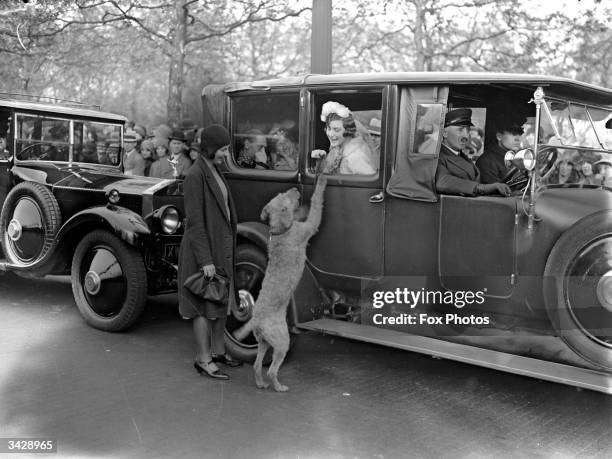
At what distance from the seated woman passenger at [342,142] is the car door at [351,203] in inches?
2.0

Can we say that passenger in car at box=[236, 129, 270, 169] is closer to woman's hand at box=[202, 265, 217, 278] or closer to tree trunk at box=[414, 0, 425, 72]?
woman's hand at box=[202, 265, 217, 278]

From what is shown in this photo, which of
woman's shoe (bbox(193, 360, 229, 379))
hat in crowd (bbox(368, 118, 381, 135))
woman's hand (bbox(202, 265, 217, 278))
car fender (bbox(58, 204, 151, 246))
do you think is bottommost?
woman's shoe (bbox(193, 360, 229, 379))

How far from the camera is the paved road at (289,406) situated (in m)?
3.59

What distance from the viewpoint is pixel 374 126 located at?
475 centimetres

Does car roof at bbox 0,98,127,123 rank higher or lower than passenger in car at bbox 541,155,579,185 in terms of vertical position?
higher

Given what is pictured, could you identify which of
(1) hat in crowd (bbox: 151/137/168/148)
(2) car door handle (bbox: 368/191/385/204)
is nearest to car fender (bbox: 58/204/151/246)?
(2) car door handle (bbox: 368/191/385/204)

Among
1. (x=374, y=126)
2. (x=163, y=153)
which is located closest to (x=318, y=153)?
(x=374, y=126)

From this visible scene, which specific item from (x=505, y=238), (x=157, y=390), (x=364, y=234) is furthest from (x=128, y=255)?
(x=505, y=238)

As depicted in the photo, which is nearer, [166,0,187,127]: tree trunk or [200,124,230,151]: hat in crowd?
[200,124,230,151]: hat in crowd

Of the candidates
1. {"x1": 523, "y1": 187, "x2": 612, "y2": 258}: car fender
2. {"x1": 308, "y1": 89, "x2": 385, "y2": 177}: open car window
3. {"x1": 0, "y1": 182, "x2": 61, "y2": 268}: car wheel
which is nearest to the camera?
{"x1": 523, "y1": 187, "x2": 612, "y2": 258}: car fender

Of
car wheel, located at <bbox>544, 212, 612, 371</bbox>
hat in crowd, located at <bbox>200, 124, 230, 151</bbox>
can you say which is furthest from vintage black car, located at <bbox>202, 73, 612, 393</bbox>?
hat in crowd, located at <bbox>200, 124, 230, 151</bbox>

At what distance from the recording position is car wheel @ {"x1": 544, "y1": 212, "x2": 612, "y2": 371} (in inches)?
148

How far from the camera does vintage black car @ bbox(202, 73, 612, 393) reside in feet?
12.6

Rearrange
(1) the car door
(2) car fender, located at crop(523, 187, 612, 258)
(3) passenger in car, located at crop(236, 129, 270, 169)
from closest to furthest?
(2) car fender, located at crop(523, 187, 612, 258), (1) the car door, (3) passenger in car, located at crop(236, 129, 270, 169)
